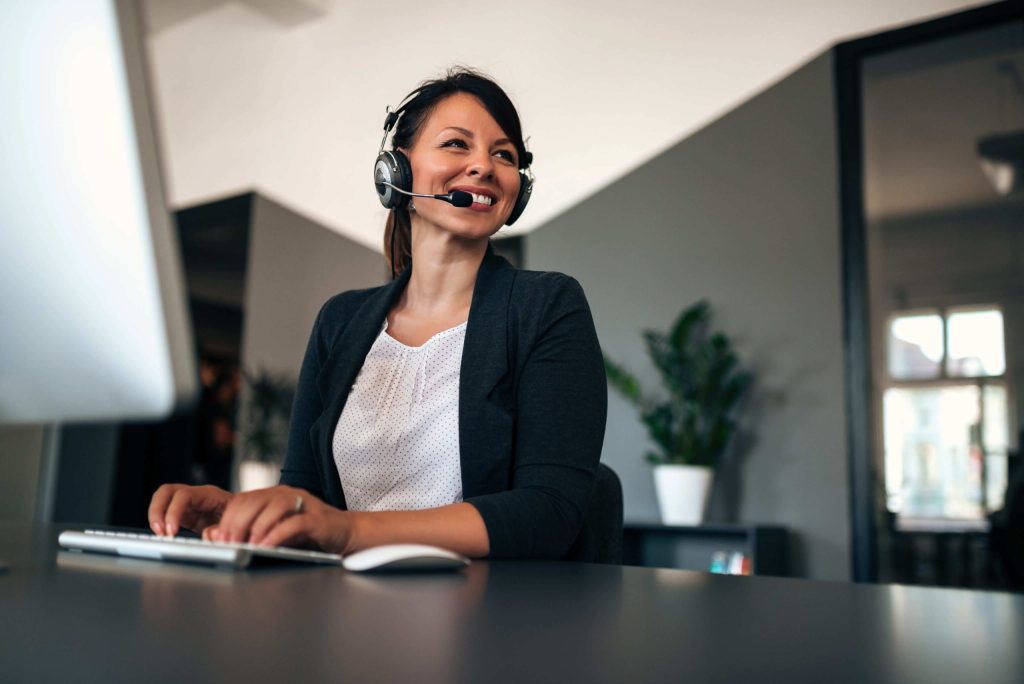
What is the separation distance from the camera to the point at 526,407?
1289 millimetres

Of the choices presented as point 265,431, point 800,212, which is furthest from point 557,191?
point 265,431

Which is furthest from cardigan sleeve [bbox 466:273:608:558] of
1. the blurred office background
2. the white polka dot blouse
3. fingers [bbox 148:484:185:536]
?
the blurred office background

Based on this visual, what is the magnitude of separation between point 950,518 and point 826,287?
39.1 inches

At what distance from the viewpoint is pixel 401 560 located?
71 centimetres

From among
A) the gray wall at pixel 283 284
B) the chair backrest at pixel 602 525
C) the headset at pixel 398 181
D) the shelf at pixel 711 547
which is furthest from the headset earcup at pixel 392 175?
the gray wall at pixel 283 284

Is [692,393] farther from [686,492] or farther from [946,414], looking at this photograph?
[946,414]

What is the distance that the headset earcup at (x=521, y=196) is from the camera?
167cm

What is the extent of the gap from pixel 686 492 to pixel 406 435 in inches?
91.7

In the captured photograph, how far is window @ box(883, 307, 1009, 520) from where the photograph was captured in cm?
341

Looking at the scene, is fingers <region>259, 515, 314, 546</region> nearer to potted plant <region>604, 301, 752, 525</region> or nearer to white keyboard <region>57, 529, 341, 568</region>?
white keyboard <region>57, 529, 341, 568</region>

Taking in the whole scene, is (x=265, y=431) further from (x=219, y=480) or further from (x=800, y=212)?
(x=800, y=212)

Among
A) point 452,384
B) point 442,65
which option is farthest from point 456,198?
point 442,65

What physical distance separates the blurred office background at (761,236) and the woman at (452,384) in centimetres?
233

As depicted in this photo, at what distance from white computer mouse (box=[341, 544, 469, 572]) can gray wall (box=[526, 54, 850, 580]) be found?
298 centimetres
